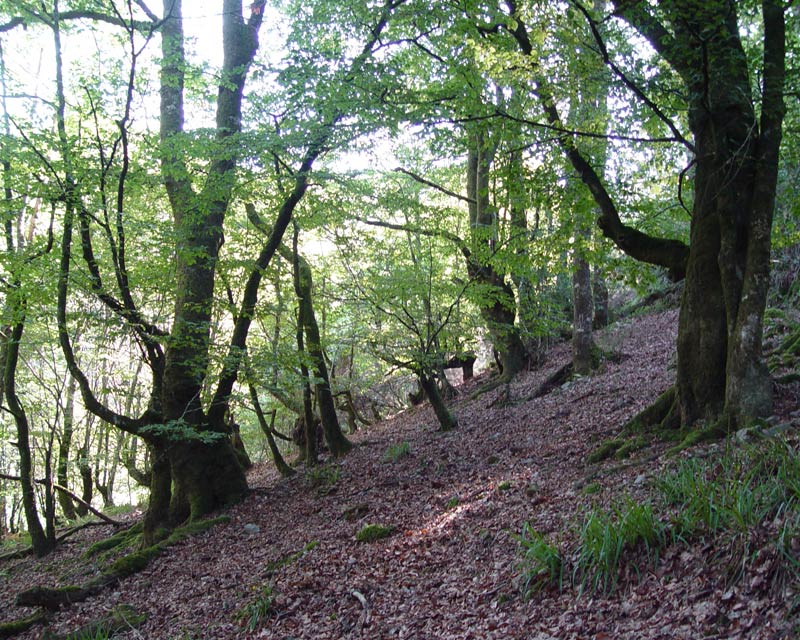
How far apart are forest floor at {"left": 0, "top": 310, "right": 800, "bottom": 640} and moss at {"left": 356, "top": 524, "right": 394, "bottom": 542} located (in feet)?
0.39

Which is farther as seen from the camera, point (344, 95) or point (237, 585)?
point (344, 95)

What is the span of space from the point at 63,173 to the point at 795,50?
1011 centimetres

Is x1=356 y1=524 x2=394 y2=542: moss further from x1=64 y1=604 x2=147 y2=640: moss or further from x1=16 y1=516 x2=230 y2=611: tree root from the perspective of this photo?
x1=16 y1=516 x2=230 y2=611: tree root

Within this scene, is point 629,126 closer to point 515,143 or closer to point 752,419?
point 515,143

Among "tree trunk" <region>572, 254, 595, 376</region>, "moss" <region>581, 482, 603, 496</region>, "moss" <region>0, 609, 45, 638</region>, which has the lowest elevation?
"moss" <region>581, 482, 603, 496</region>

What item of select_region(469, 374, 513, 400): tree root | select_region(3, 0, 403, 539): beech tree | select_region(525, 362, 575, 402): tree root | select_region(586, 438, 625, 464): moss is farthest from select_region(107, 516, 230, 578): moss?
select_region(469, 374, 513, 400): tree root

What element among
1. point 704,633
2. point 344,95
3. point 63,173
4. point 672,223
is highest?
point 63,173

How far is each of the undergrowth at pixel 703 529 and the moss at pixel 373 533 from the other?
7.90 feet

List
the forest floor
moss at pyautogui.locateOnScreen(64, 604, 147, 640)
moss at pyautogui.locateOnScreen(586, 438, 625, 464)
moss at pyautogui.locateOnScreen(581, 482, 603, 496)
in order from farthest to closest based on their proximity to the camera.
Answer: moss at pyautogui.locateOnScreen(586, 438, 625, 464), moss at pyautogui.locateOnScreen(64, 604, 147, 640), moss at pyautogui.locateOnScreen(581, 482, 603, 496), the forest floor

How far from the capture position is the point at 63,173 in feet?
30.0

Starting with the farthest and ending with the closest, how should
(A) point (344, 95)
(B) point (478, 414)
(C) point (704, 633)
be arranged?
1. (B) point (478, 414)
2. (A) point (344, 95)
3. (C) point (704, 633)

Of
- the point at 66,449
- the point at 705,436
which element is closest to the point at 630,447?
the point at 705,436

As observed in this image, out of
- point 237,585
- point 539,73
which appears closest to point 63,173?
point 237,585

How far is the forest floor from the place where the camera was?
12.1 ft
